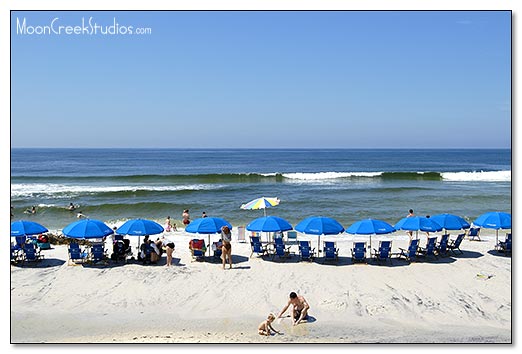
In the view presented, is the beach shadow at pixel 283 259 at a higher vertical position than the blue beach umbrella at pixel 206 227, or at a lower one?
lower

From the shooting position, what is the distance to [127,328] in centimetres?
864

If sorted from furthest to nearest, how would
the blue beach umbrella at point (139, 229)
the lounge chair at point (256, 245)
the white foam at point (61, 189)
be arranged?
the white foam at point (61, 189) → the lounge chair at point (256, 245) → the blue beach umbrella at point (139, 229)

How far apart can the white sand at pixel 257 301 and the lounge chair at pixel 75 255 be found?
367 millimetres

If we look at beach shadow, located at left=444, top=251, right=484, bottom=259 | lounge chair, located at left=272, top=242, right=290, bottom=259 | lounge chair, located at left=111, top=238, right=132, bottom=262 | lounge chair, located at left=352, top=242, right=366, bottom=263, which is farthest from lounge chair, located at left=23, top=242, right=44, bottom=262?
beach shadow, located at left=444, top=251, right=484, bottom=259

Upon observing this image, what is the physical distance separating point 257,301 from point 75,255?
19.3 feet

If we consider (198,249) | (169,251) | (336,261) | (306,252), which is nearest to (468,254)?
(336,261)

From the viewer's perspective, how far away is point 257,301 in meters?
10.1

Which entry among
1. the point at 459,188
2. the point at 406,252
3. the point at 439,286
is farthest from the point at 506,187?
the point at 439,286

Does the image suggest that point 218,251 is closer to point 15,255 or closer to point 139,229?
point 139,229

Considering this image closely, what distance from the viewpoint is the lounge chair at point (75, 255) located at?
1280 cm

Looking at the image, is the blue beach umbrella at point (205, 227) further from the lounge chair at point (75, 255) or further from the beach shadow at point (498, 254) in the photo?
the beach shadow at point (498, 254)

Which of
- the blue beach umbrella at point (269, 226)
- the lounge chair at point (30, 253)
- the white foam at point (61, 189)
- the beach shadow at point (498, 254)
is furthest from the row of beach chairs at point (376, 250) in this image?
the white foam at point (61, 189)

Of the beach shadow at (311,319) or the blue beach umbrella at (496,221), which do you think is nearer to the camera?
the beach shadow at (311,319)

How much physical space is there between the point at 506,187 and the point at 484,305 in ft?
103
